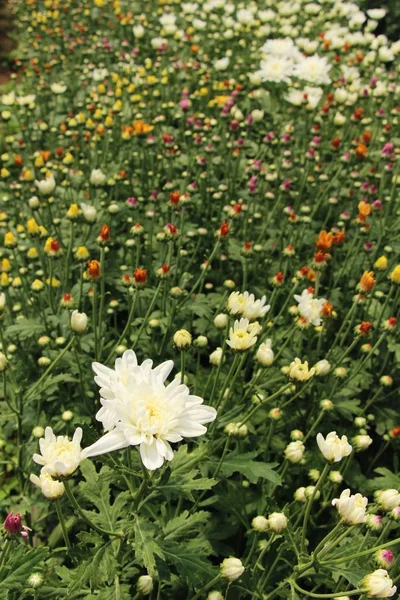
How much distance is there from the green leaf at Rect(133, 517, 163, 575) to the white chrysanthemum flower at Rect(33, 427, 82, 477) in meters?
0.33

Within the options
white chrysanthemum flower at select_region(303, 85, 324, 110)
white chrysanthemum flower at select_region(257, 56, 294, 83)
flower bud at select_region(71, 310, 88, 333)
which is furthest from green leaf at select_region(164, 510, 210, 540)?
white chrysanthemum flower at select_region(257, 56, 294, 83)

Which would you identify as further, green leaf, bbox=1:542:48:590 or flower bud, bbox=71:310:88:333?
flower bud, bbox=71:310:88:333

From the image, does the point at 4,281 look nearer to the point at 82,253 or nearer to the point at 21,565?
the point at 82,253

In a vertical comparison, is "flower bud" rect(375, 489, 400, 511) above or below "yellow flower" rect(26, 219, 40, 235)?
below

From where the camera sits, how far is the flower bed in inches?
72.9

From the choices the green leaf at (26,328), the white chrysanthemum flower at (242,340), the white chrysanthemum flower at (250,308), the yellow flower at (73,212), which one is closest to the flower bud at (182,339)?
the white chrysanthemum flower at (242,340)

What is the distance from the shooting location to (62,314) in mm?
3080

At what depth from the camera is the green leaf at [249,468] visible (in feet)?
7.23

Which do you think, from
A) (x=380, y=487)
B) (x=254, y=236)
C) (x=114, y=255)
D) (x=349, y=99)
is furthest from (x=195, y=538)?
(x=349, y=99)

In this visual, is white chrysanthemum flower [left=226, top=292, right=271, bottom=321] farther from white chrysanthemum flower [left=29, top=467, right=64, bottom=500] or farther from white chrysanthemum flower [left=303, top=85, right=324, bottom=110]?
white chrysanthemum flower [left=303, top=85, right=324, bottom=110]

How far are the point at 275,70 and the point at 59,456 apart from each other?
429 cm

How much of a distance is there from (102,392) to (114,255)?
2.25m

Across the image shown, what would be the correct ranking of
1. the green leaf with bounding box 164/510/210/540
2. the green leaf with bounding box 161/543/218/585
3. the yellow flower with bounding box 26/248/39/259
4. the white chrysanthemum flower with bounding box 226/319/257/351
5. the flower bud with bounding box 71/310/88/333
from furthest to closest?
the yellow flower with bounding box 26/248/39/259, the flower bud with bounding box 71/310/88/333, the green leaf with bounding box 164/510/210/540, the white chrysanthemum flower with bounding box 226/319/257/351, the green leaf with bounding box 161/543/218/585

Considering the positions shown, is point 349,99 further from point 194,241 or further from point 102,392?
point 102,392
